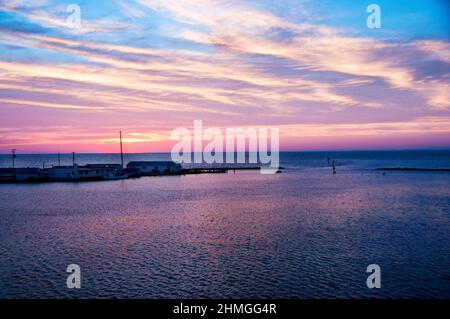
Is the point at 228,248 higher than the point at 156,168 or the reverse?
the reverse

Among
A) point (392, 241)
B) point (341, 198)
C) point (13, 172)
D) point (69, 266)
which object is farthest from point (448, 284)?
point (13, 172)

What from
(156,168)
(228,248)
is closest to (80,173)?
(156,168)

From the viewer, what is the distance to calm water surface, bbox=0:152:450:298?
19969 mm

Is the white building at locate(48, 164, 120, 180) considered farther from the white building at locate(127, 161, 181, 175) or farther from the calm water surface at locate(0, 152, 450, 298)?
the calm water surface at locate(0, 152, 450, 298)

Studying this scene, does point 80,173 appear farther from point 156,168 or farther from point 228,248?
point 228,248

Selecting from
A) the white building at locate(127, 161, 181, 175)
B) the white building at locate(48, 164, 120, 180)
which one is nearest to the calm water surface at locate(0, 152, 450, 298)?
the white building at locate(48, 164, 120, 180)

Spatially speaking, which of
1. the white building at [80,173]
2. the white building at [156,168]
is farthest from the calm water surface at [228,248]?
the white building at [156,168]

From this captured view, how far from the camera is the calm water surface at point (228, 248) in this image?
65.5 ft

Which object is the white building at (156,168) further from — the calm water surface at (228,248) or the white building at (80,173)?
the calm water surface at (228,248)

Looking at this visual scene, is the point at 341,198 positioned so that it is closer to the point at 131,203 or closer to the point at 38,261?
the point at 131,203

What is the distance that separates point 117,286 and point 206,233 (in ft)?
42.4

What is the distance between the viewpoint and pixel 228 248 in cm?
2739

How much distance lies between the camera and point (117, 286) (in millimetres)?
20297
